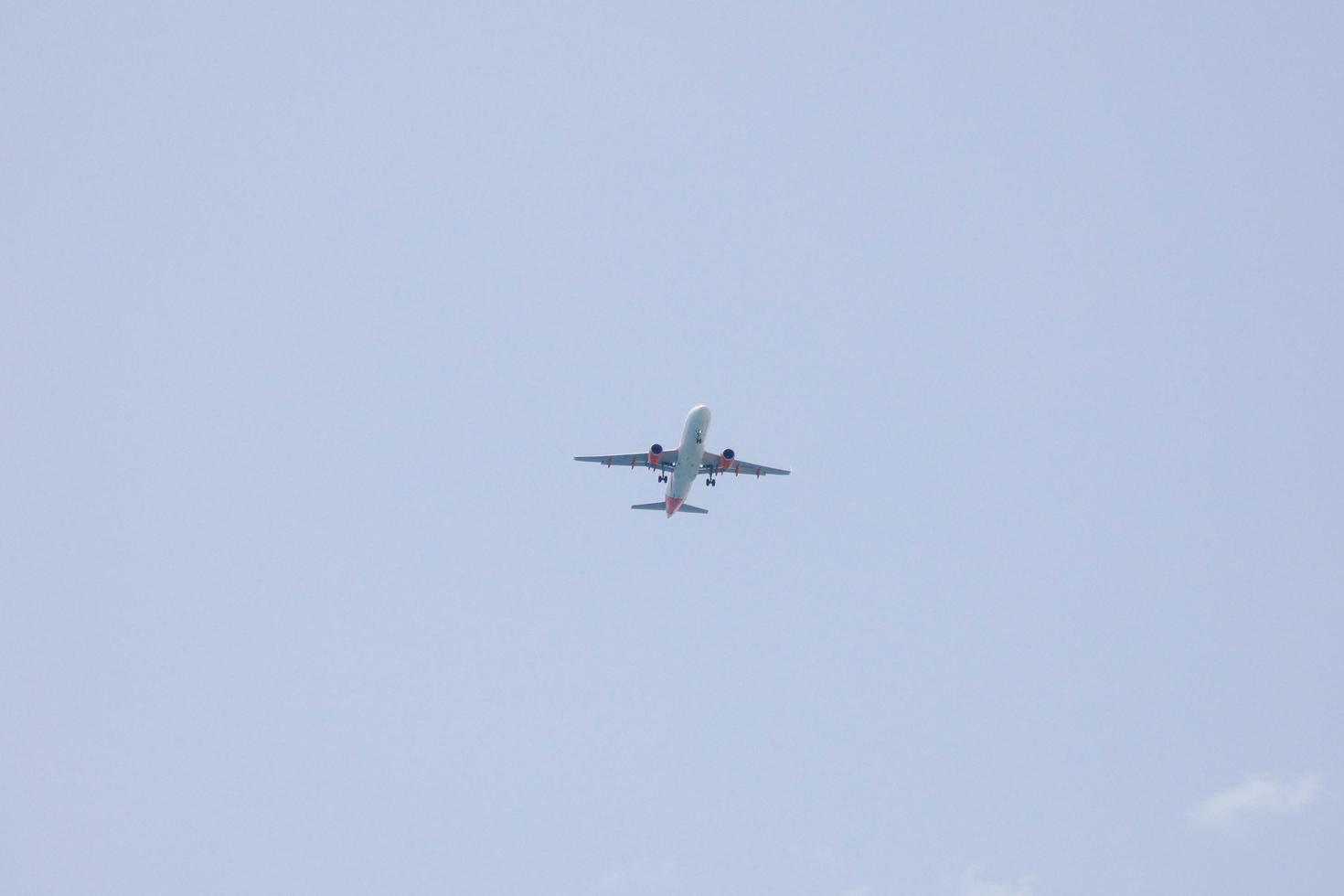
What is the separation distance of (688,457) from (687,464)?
890 millimetres

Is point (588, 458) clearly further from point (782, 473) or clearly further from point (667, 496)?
point (782, 473)

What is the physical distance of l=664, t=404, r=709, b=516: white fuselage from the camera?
266ft

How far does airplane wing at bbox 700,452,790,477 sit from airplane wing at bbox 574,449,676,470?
1.97 m

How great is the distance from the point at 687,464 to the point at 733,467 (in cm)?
667

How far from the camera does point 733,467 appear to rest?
299 feet

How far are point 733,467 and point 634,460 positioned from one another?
624 cm

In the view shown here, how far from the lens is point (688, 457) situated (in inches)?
3312

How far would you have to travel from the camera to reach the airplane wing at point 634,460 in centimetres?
8750

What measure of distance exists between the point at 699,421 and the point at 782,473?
45.6 feet

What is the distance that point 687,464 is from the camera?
8494cm

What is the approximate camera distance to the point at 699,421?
80.9m

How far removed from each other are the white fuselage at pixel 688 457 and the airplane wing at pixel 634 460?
2.13ft

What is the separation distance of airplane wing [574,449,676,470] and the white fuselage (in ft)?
2.13

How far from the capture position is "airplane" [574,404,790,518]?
81.9 m
